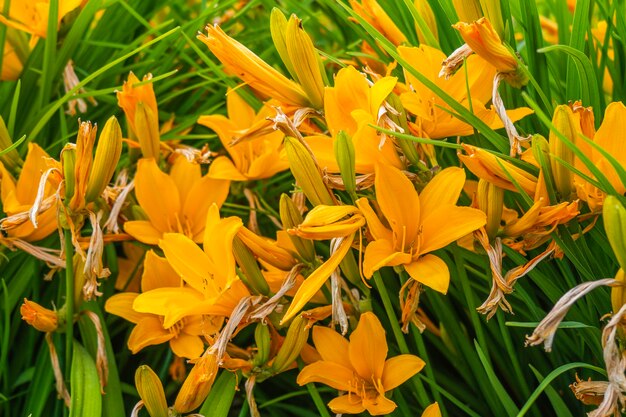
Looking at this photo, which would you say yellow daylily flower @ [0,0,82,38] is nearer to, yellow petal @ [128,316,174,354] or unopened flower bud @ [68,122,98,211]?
unopened flower bud @ [68,122,98,211]

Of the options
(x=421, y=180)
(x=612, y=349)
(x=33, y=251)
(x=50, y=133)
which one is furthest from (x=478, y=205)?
(x=50, y=133)

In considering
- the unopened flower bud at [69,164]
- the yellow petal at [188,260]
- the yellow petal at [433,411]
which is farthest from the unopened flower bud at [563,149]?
the unopened flower bud at [69,164]

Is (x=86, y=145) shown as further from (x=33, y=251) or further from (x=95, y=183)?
(x=33, y=251)

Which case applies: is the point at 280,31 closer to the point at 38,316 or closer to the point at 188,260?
the point at 188,260

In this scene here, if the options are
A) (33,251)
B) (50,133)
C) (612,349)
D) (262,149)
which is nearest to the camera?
(612,349)

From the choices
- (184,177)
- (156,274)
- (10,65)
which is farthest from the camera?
(10,65)

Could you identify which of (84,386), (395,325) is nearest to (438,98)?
(395,325)
